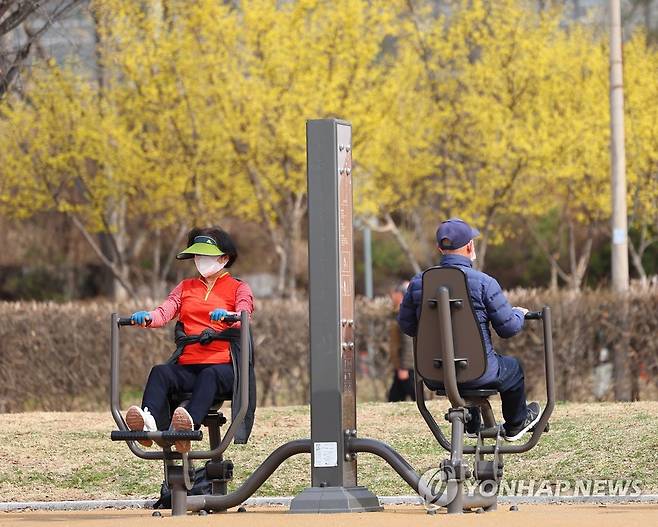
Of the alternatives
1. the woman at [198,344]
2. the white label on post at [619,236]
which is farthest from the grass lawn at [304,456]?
the white label on post at [619,236]

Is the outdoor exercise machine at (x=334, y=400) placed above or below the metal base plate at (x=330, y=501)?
above

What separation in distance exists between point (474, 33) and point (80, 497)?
1712 centimetres

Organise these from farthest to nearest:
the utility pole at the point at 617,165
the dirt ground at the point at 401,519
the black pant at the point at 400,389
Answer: the utility pole at the point at 617,165
the black pant at the point at 400,389
the dirt ground at the point at 401,519

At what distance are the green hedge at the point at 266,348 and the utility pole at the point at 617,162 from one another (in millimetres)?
2226

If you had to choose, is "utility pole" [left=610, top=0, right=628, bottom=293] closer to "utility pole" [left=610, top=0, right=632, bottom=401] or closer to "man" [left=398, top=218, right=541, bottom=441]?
"utility pole" [left=610, top=0, right=632, bottom=401]

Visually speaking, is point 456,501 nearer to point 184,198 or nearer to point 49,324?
point 49,324

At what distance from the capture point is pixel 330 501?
332 inches

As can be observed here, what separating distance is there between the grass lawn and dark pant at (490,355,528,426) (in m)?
2.14

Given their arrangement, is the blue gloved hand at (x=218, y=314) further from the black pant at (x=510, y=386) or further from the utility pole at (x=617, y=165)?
the utility pole at (x=617, y=165)

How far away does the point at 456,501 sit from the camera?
26.9 ft

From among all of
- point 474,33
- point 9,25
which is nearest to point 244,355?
point 9,25

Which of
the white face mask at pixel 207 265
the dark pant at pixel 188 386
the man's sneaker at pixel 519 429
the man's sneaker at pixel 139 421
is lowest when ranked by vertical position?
the man's sneaker at pixel 519 429

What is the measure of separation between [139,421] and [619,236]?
12115mm

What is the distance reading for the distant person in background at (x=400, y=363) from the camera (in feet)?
55.9
